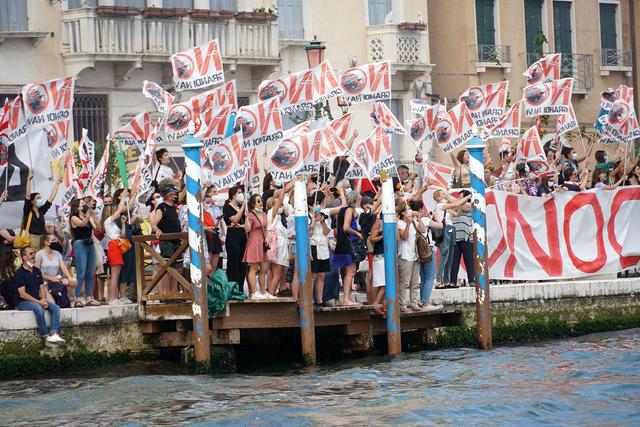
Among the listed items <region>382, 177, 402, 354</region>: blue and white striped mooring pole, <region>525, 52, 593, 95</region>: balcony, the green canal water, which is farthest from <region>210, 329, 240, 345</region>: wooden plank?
<region>525, 52, 593, 95</region>: balcony

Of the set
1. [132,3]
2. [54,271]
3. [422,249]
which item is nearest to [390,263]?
[422,249]

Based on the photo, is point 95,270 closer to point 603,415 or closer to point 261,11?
point 603,415

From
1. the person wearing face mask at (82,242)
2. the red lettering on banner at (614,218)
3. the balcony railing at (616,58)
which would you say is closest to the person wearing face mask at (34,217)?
the person wearing face mask at (82,242)

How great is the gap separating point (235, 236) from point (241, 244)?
20cm

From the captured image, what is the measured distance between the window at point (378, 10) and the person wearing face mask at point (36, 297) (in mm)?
19026

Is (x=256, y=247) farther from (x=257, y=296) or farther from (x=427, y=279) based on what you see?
(x=427, y=279)

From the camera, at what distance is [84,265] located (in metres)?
27.2

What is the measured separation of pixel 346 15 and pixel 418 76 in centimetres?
235

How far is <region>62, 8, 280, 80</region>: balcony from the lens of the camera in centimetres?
3772

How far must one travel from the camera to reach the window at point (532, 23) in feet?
157

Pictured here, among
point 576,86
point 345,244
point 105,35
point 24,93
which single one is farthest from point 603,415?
point 576,86

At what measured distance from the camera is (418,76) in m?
44.3

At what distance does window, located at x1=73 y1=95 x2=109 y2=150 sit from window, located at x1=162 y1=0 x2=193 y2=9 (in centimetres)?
249

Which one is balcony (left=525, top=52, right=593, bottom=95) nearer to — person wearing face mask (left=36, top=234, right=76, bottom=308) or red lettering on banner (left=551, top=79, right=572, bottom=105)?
red lettering on banner (left=551, top=79, right=572, bottom=105)
